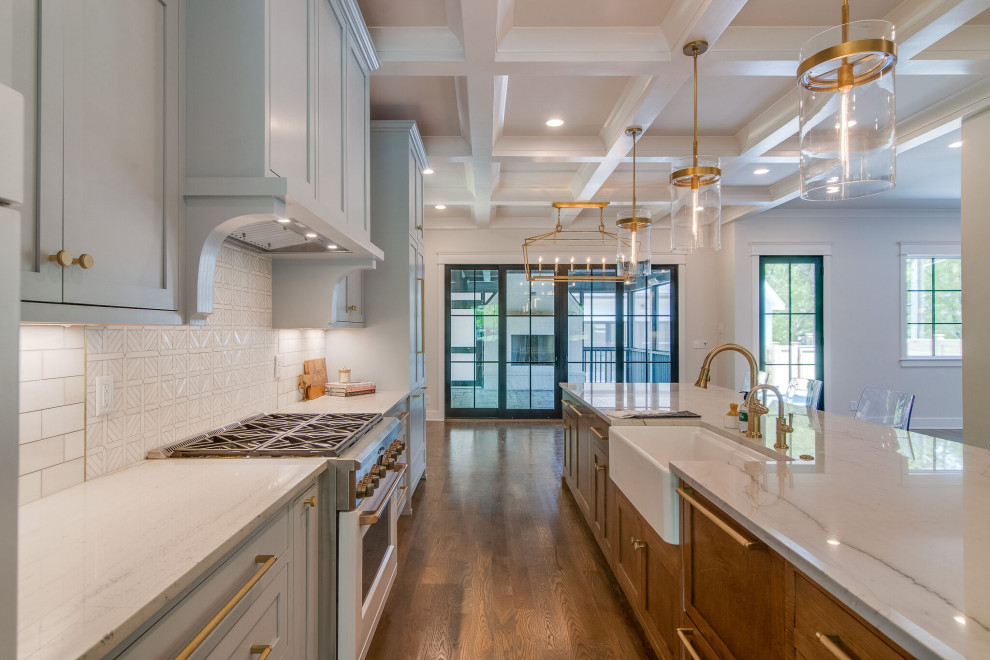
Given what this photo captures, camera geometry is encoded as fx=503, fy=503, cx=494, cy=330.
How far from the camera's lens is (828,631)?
89cm

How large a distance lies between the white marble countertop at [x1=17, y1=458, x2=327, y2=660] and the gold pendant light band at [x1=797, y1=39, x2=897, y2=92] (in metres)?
1.76

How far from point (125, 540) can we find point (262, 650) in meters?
0.45

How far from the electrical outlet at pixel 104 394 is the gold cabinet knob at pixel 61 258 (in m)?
0.60

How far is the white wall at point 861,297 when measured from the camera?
6.22m


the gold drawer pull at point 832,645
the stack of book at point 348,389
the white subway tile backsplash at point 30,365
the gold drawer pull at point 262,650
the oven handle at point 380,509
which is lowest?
the gold drawer pull at point 262,650

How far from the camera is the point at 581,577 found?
2.59 meters

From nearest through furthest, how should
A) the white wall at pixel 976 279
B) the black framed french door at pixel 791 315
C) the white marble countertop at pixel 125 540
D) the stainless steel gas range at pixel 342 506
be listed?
the white marble countertop at pixel 125 540, the stainless steel gas range at pixel 342 506, the white wall at pixel 976 279, the black framed french door at pixel 791 315

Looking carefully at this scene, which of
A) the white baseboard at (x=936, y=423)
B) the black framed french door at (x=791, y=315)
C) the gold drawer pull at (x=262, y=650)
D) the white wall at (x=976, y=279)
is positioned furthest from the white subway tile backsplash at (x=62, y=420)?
the white baseboard at (x=936, y=423)

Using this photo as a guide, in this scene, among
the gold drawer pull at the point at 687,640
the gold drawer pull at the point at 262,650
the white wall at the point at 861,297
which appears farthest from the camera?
the white wall at the point at 861,297

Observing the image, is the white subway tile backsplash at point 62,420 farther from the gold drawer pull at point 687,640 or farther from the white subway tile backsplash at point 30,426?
the gold drawer pull at point 687,640

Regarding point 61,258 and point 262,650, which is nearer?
point 61,258

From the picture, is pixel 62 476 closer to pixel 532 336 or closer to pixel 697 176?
pixel 697 176

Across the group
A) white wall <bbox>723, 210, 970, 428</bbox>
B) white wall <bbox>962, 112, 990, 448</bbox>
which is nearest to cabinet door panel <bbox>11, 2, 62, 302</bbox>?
white wall <bbox>962, 112, 990, 448</bbox>

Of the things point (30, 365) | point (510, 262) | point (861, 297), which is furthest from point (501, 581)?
point (861, 297)
